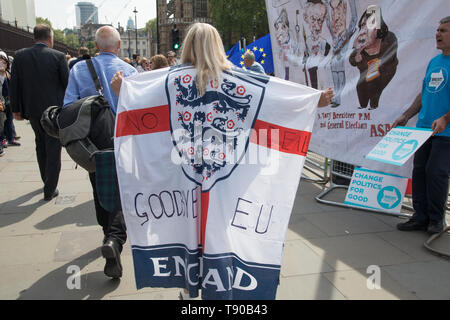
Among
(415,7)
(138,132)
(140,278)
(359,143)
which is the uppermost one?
(415,7)

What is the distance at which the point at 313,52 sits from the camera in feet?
18.4

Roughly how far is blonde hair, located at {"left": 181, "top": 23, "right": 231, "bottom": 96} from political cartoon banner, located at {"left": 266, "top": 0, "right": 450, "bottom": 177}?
8.46 feet

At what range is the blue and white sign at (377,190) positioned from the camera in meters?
4.26

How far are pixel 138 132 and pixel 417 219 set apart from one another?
321cm

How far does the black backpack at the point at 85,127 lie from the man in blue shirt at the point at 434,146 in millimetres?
2881

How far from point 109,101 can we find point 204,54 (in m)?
1.25

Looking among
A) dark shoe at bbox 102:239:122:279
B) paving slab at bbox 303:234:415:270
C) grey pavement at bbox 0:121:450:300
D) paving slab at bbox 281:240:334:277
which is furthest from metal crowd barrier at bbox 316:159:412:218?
dark shoe at bbox 102:239:122:279

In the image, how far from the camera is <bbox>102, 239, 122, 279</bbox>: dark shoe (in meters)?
2.92

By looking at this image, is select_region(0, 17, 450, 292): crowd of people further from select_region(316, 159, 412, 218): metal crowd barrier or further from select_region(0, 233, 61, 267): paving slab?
select_region(316, 159, 412, 218): metal crowd barrier

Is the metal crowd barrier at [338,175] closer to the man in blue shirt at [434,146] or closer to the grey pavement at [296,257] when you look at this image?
the grey pavement at [296,257]

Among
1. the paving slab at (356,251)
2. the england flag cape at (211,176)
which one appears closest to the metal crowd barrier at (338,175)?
the paving slab at (356,251)

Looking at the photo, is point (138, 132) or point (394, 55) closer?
point (138, 132)
